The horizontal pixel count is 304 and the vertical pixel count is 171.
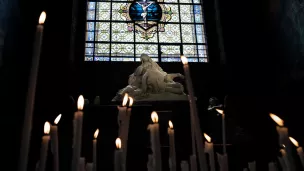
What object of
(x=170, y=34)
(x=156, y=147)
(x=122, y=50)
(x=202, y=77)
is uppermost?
(x=170, y=34)

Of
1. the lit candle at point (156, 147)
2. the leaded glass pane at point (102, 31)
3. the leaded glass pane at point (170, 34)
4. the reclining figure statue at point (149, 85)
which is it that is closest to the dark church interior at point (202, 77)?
the reclining figure statue at point (149, 85)

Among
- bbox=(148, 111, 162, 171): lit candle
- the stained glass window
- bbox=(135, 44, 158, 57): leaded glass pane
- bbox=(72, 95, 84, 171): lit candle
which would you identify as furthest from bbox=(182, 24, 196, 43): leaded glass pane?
bbox=(72, 95, 84, 171): lit candle

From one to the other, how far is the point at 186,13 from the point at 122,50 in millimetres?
1883

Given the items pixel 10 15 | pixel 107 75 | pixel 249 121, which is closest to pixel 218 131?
pixel 249 121

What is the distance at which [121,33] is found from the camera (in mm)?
7504

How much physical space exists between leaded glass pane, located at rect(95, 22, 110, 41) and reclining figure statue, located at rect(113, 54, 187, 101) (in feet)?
7.02

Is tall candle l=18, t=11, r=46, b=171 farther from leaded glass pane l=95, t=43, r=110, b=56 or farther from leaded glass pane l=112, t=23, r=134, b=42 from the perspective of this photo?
leaded glass pane l=112, t=23, r=134, b=42

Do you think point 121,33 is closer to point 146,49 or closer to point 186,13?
point 146,49

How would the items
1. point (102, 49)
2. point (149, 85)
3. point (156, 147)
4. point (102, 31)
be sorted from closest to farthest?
point (156, 147)
point (149, 85)
point (102, 49)
point (102, 31)

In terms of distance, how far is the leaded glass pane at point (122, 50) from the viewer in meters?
7.27

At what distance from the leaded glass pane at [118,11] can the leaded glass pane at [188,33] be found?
4.72 ft

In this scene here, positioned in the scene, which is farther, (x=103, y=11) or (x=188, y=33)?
(x=103, y=11)

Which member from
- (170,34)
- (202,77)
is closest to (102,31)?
(170,34)

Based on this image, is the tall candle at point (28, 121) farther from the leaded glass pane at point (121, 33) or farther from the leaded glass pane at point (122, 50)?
the leaded glass pane at point (121, 33)
